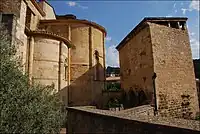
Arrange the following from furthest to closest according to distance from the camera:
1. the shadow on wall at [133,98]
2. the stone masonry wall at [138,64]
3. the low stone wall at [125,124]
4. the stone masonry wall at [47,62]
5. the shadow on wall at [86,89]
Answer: the shadow on wall at [86,89]
the stone masonry wall at [47,62]
the shadow on wall at [133,98]
the stone masonry wall at [138,64]
the low stone wall at [125,124]

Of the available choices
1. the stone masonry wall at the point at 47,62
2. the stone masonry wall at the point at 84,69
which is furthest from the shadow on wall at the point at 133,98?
the stone masonry wall at the point at 47,62

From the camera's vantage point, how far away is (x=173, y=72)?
39.8ft

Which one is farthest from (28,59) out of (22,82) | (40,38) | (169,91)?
(169,91)

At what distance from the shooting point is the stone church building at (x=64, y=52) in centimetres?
1337

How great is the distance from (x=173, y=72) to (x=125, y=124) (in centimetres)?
858

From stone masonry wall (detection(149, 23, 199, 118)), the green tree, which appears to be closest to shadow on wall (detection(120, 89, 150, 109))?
stone masonry wall (detection(149, 23, 199, 118))

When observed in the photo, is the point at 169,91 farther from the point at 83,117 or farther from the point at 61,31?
the point at 61,31

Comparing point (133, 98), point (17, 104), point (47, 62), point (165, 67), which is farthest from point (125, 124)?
point (47, 62)

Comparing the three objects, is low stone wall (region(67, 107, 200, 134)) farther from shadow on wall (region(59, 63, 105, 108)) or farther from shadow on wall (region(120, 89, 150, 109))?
shadow on wall (region(59, 63, 105, 108))

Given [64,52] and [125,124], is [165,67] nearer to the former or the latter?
[125,124]

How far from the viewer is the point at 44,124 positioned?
560 cm

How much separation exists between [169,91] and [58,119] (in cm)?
775

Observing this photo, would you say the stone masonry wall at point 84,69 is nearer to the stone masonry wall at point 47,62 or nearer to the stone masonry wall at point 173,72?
the stone masonry wall at point 47,62

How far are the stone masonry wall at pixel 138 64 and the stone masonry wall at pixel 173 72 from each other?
437 mm
